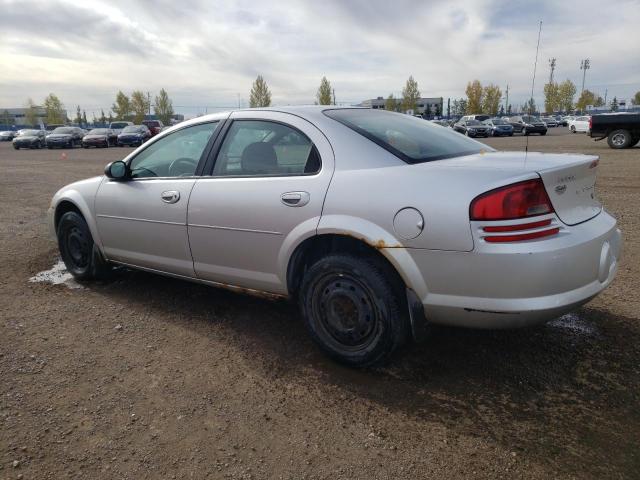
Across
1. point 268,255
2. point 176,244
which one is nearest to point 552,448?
point 268,255

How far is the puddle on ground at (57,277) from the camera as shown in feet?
15.9

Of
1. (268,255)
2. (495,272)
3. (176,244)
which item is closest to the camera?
(495,272)

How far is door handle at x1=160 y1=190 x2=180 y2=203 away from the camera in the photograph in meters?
3.70

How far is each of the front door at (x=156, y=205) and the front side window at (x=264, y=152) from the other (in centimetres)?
25

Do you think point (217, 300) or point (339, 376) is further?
point (217, 300)

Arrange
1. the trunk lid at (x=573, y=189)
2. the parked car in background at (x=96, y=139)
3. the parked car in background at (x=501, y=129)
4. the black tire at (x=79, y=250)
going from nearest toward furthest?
the trunk lid at (x=573, y=189)
the black tire at (x=79, y=250)
the parked car in background at (x=96, y=139)
the parked car in background at (x=501, y=129)

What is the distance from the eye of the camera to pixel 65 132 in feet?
117

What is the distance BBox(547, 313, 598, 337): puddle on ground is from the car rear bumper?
0.90 m

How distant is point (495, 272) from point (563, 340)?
4.23ft

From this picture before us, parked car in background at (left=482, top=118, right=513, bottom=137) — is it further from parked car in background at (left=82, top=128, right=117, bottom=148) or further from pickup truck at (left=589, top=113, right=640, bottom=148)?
parked car in background at (left=82, top=128, right=117, bottom=148)

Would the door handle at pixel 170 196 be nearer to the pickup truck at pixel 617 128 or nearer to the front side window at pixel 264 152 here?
the front side window at pixel 264 152

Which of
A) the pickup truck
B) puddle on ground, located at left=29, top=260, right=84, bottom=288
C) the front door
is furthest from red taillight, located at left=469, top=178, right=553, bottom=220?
the pickup truck

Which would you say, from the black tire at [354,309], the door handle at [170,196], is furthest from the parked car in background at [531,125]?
the black tire at [354,309]

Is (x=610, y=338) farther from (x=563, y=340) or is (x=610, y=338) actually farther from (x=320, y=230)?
(x=320, y=230)
